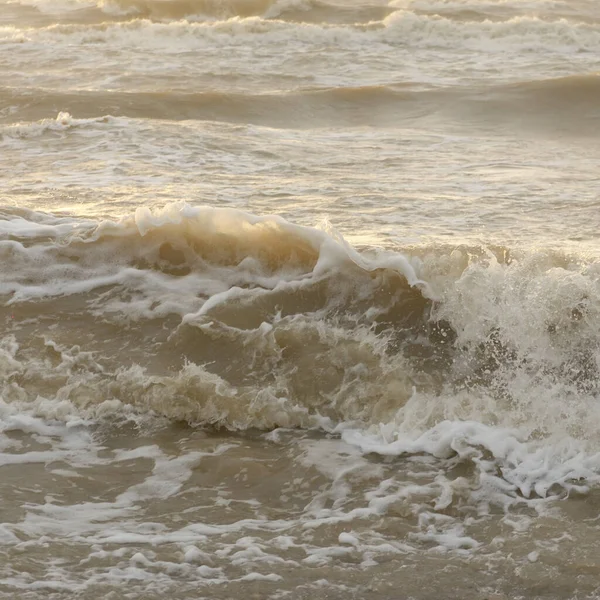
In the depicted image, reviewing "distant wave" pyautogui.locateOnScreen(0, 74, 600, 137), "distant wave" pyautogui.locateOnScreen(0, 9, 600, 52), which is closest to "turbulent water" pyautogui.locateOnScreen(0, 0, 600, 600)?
"distant wave" pyautogui.locateOnScreen(0, 74, 600, 137)

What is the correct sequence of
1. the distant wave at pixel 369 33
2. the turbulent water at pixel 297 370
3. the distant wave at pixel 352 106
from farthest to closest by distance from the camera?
the distant wave at pixel 369 33 < the distant wave at pixel 352 106 < the turbulent water at pixel 297 370

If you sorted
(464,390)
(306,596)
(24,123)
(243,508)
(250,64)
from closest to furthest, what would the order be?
(306,596) → (243,508) → (464,390) → (24,123) → (250,64)

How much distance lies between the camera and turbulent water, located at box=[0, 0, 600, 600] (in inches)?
163

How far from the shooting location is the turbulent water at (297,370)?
13.6ft

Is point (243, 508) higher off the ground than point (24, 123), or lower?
lower

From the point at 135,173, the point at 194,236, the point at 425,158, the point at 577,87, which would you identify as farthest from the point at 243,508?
the point at 577,87

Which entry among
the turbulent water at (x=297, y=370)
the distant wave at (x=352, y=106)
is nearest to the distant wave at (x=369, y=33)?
the distant wave at (x=352, y=106)

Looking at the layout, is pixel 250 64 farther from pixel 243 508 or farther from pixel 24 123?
pixel 243 508

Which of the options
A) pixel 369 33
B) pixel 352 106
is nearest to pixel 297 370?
pixel 352 106

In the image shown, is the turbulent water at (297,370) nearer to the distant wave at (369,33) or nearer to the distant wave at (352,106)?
the distant wave at (352,106)

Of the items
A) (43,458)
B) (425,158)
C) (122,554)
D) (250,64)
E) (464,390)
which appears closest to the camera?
(122,554)

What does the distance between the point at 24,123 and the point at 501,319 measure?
8.45 metres

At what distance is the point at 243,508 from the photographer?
4574 millimetres

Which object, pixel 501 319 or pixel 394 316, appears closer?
pixel 501 319
